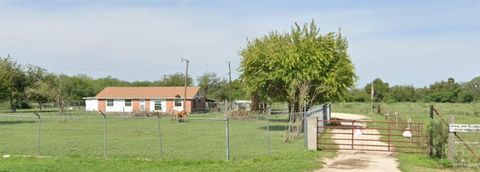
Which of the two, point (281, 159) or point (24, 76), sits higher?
point (24, 76)

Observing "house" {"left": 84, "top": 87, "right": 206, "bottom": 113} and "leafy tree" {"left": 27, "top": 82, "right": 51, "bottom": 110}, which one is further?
"house" {"left": 84, "top": 87, "right": 206, "bottom": 113}

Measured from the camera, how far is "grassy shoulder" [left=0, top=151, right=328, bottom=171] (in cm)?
1683

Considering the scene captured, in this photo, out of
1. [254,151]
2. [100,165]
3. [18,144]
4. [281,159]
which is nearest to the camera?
[100,165]

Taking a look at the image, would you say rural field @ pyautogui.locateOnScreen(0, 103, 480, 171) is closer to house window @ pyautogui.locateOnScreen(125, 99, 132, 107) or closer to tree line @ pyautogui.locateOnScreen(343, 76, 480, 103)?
house window @ pyautogui.locateOnScreen(125, 99, 132, 107)

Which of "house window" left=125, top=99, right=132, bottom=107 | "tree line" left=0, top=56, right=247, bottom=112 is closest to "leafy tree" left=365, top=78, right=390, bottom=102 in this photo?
"tree line" left=0, top=56, right=247, bottom=112

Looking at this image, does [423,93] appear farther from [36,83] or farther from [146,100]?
[36,83]

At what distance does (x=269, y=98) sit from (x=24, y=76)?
2125 inches

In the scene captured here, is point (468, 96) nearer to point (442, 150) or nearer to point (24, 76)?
point (24, 76)

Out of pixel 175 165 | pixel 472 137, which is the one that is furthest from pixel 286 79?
pixel 175 165

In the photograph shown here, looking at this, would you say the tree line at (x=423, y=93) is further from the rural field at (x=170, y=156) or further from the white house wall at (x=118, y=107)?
the rural field at (x=170, y=156)

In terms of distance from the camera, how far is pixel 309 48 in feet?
129

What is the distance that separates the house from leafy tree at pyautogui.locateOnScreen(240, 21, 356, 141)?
40455 mm

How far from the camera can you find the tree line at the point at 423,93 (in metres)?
119

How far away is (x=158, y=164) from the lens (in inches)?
701
